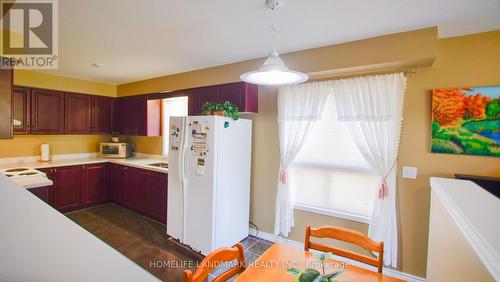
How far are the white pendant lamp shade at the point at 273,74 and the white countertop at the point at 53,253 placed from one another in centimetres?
114

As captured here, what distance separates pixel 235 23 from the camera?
77.4 inches

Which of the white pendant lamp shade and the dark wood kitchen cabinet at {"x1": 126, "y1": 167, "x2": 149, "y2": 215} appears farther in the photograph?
the dark wood kitchen cabinet at {"x1": 126, "y1": 167, "x2": 149, "y2": 215}

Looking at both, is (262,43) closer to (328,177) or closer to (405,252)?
(328,177)

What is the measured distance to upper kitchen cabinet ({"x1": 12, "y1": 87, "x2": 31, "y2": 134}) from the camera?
3355 millimetres

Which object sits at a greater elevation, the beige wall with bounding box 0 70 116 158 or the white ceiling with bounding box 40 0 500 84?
the white ceiling with bounding box 40 0 500 84

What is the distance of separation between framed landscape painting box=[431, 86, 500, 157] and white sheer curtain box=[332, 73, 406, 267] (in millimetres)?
311

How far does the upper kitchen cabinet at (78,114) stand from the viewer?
3.93m

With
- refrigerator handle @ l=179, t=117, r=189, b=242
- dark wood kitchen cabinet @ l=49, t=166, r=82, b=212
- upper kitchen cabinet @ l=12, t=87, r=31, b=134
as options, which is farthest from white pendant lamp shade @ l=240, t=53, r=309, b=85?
upper kitchen cabinet @ l=12, t=87, r=31, b=134

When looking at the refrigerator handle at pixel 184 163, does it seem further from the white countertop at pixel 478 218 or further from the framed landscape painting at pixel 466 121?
the framed landscape painting at pixel 466 121

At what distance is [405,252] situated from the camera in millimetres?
2213

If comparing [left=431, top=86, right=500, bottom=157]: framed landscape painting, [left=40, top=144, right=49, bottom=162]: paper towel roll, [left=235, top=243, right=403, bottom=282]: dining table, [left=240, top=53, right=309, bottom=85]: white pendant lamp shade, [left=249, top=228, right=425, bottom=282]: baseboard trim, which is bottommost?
[left=249, top=228, right=425, bottom=282]: baseboard trim

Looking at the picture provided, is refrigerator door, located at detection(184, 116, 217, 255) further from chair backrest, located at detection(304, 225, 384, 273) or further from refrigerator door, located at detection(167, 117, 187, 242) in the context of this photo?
chair backrest, located at detection(304, 225, 384, 273)

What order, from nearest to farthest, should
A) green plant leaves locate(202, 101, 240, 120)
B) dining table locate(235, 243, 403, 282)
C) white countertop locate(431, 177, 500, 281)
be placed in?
1. white countertop locate(431, 177, 500, 281)
2. dining table locate(235, 243, 403, 282)
3. green plant leaves locate(202, 101, 240, 120)

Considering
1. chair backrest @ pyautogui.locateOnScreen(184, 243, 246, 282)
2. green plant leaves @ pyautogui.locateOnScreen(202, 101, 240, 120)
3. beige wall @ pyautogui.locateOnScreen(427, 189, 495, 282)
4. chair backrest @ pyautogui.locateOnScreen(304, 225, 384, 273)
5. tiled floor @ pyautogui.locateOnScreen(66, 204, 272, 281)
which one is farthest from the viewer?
green plant leaves @ pyautogui.locateOnScreen(202, 101, 240, 120)
